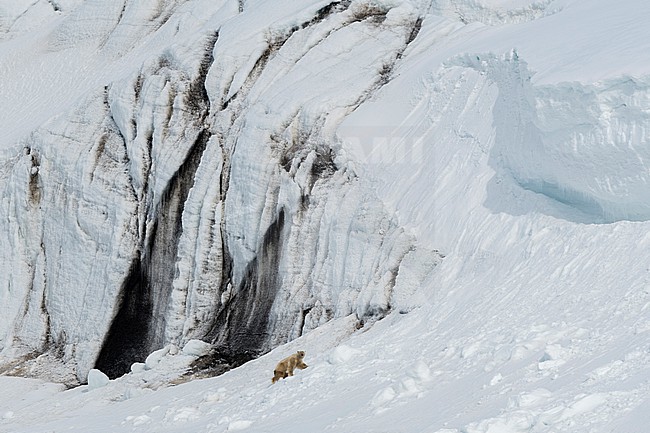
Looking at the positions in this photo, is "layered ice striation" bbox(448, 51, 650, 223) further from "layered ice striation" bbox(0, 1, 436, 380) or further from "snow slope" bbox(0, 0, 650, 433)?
"layered ice striation" bbox(0, 1, 436, 380)

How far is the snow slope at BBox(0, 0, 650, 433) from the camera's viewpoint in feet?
35.9

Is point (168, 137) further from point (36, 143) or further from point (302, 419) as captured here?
point (302, 419)

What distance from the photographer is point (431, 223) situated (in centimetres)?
1770

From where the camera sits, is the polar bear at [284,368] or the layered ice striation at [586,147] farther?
the polar bear at [284,368]

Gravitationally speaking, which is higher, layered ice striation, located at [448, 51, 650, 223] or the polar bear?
layered ice striation, located at [448, 51, 650, 223]

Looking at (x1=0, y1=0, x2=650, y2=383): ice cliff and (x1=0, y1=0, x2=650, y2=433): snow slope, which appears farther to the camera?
(x1=0, y1=0, x2=650, y2=383): ice cliff

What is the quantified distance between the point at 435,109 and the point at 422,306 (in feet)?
20.5

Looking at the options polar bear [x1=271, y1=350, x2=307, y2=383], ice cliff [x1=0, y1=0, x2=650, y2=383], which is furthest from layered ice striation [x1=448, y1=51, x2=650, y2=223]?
polar bear [x1=271, y1=350, x2=307, y2=383]

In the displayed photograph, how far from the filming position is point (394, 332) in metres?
14.6

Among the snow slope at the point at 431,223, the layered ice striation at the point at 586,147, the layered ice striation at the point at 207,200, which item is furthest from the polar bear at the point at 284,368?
the layered ice striation at the point at 586,147

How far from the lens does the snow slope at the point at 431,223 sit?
10953 mm

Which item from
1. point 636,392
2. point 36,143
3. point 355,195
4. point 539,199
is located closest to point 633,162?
point 539,199

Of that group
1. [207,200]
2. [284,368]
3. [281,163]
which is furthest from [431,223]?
[207,200]

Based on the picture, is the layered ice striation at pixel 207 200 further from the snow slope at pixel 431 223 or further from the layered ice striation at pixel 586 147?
the layered ice striation at pixel 586 147
